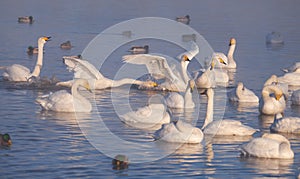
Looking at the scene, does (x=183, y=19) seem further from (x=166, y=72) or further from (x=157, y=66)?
(x=157, y=66)

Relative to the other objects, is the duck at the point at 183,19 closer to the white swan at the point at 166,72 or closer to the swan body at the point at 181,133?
the white swan at the point at 166,72

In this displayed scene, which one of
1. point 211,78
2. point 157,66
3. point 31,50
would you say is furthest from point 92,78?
point 31,50

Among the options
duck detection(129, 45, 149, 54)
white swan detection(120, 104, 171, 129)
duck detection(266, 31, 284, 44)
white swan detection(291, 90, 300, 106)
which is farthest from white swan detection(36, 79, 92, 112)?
duck detection(266, 31, 284, 44)

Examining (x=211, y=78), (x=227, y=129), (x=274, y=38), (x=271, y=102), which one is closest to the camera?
(x=227, y=129)

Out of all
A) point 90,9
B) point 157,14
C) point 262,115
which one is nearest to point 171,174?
point 262,115

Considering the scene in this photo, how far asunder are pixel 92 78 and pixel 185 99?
11.6 feet

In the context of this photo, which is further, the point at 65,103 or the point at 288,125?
the point at 65,103

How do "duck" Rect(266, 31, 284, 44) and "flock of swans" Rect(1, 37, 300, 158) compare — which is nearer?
"flock of swans" Rect(1, 37, 300, 158)

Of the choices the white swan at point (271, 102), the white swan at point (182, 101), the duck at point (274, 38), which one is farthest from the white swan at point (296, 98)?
the duck at point (274, 38)

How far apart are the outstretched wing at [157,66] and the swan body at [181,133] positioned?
20.9ft

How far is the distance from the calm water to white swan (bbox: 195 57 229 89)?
84 cm

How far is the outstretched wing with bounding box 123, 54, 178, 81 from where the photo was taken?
2189 centimetres

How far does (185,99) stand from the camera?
765 inches

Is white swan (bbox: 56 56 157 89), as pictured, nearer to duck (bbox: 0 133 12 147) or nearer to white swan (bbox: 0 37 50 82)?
white swan (bbox: 0 37 50 82)
